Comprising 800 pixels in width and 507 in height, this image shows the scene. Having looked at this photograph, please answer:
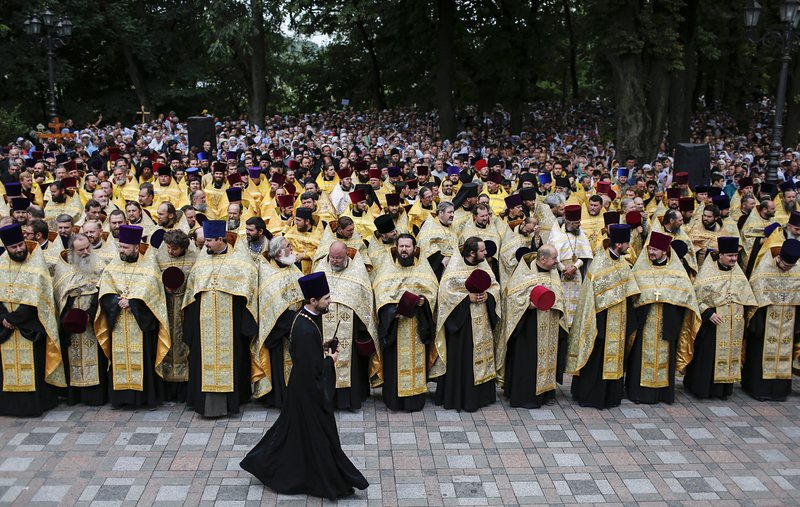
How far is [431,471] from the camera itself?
26.0ft

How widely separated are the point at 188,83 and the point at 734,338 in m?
36.4

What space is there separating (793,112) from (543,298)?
86.2ft

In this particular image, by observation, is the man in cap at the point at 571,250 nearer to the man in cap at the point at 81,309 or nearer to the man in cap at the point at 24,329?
the man in cap at the point at 81,309

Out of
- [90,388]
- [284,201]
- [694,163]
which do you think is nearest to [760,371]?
[284,201]

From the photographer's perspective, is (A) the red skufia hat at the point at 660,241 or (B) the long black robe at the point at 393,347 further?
(A) the red skufia hat at the point at 660,241

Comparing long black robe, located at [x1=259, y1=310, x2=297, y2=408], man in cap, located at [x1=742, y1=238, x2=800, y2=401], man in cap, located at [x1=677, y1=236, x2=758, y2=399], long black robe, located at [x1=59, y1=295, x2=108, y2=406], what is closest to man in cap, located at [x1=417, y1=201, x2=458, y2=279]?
long black robe, located at [x1=259, y1=310, x2=297, y2=408]

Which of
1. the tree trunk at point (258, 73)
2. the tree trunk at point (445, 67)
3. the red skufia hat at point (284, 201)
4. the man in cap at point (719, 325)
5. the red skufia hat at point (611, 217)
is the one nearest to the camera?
the man in cap at point (719, 325)

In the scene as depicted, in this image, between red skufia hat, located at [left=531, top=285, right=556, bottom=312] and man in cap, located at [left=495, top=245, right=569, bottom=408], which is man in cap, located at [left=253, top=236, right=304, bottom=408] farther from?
red skufia hat, located at [left=531, top=285, right=556, bottom=312]

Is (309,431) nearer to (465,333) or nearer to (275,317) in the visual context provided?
(275,317)

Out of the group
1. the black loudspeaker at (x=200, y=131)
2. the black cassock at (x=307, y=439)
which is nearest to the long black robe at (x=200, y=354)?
the black cassock at (x=307, y=439)

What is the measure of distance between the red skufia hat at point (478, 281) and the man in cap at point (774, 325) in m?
3.58

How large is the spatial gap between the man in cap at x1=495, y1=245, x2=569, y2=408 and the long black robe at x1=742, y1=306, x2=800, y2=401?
2.52m

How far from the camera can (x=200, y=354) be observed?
898 cm

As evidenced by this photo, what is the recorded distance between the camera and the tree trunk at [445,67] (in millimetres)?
28969
